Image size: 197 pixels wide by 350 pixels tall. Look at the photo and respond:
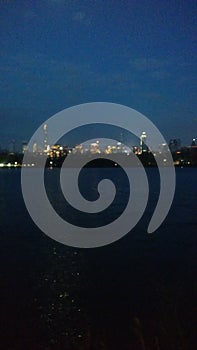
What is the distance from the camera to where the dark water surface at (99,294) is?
21.6 feet

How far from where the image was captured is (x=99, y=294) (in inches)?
345

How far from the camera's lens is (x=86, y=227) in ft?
58.2

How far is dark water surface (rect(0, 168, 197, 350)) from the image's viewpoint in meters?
6.58

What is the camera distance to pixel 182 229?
16.9 metres

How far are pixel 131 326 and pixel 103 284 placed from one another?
2.27 metres

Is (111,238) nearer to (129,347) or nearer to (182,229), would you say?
(182,229)

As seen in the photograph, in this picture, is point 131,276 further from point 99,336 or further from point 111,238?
point 111,238

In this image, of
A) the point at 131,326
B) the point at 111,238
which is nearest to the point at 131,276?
the point at 131,326

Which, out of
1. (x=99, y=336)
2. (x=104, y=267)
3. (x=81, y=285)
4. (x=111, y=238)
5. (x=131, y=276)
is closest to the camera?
(x=99, y=336)

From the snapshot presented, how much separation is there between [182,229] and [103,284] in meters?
8.15

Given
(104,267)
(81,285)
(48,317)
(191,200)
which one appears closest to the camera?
(48,317)

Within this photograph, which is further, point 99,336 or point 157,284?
point 157,284

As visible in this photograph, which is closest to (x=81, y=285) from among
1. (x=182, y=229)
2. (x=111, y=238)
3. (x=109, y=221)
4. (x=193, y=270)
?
(x=193, y=270)

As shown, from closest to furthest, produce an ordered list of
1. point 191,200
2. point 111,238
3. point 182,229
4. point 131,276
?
point 131,276, point 111,238, point 182,229, point 191,200
